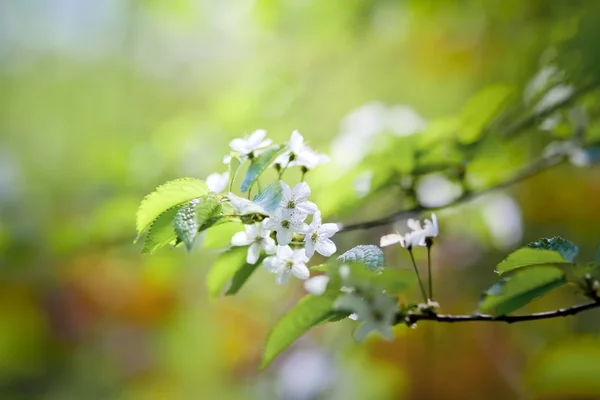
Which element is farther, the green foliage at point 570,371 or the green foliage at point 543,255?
the green foliage at point 570,371

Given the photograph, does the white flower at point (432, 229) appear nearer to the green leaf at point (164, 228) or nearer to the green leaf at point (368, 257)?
the green leaf at point (368, 257)

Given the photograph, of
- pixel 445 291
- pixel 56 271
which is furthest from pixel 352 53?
pixel 56 271

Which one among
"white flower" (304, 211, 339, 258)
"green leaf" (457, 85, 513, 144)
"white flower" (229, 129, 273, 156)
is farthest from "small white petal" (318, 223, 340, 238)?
"green leaf" (457, 85, 513, 144)

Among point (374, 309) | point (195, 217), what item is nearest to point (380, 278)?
point (374, 309)

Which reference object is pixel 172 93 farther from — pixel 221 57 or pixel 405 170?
pixel 405 170

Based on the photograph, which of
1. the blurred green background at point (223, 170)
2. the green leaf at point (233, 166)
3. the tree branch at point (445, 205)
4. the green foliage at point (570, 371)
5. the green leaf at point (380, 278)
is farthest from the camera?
the green foliage at point (570, 371)

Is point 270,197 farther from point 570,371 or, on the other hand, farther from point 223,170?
point 570,371

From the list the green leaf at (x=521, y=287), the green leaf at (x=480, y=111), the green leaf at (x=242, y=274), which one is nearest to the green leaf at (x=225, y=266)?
the green leaf at (x=242, y=274)

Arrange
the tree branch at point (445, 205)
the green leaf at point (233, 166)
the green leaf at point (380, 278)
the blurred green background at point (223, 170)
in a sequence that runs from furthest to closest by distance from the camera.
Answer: the blurred green background at point (223, 170), the tree branch at point (445, 205), the green leaf at point (233, 166), the green leaf at point (380, 278)
